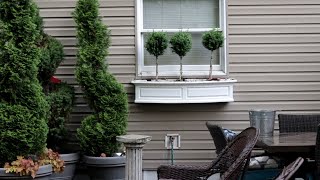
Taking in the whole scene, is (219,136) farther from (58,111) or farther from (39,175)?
(58,111)

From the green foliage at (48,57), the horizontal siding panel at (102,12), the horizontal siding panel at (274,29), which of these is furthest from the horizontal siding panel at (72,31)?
the horizontal siding panel at (274,29)

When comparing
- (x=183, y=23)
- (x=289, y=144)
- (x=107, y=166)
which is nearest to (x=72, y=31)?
(x=183, y=23)

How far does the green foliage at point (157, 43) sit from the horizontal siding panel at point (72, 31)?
32cm

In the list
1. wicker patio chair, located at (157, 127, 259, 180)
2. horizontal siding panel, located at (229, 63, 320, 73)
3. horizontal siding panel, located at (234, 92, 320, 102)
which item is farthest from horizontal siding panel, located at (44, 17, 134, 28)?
wicker patio chair, located at (157, 127, 259, 180)

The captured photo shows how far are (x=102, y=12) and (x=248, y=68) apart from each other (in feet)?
6.23

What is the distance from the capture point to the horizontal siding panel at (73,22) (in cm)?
680

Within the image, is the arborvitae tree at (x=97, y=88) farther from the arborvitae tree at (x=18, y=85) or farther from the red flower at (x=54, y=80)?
the arborvitae tree at (x=18, y=85)

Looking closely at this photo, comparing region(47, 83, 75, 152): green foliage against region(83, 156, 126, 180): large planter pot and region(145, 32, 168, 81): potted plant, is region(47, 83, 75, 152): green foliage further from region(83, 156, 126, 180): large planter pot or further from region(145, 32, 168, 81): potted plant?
region(145, 32, 168, 81): potted plant

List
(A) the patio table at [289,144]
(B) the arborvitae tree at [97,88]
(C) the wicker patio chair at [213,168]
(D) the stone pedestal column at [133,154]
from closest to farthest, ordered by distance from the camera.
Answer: (C) the wicker patio chair at [213,168] → (A) the patio table at [289,144] → (D) the stone pedestal column at [133,154] → (B) the arborvitae tree at [97,88]

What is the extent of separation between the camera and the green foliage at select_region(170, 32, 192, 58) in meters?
6.54

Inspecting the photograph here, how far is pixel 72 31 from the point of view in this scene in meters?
6.87

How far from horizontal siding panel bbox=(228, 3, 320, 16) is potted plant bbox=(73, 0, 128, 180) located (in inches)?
63.7

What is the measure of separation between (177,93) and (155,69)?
1.49ft

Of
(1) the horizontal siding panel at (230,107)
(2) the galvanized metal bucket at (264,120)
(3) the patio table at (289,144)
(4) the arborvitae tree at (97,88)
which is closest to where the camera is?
(3) the patio table at (289,144)
